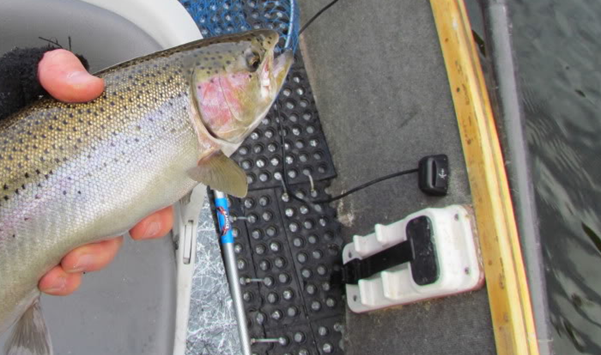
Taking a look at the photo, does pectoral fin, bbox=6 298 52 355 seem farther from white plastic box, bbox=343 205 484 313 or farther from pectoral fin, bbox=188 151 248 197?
white plastic box, bbox=343 205 484 313

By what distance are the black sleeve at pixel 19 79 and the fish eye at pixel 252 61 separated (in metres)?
0.36

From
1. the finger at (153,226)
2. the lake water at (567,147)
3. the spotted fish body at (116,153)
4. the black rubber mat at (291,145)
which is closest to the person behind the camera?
the spotted fish body at (116,153)

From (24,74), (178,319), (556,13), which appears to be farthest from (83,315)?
(556,13)

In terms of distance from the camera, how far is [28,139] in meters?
0.97

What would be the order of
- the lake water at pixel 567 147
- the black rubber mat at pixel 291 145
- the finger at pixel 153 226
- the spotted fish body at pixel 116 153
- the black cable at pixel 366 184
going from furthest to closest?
the lake water at pixel 567 147, the black rubber mat at pixel 291 145, the black cable at pixel 366 184, the finger at pixel 153 226, the spotted fish body at pixel 116 153

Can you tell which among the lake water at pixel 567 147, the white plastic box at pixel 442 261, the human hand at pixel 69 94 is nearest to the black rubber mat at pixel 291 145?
the white plastic box at pixel 442 261

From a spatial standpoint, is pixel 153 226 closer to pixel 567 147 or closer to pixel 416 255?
pixel 416 255

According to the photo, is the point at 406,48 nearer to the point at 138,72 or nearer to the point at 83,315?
the point at 138,72

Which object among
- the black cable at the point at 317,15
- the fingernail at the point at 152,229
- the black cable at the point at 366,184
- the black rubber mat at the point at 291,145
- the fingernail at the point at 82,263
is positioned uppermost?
the black cable at the point at 317,15

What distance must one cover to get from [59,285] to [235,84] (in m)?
0.47

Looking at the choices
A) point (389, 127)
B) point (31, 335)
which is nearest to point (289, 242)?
point (389, 127)

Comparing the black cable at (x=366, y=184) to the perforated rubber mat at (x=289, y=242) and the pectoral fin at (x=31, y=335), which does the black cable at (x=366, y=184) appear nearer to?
the perforated rubber mat at (x=289, y=242)

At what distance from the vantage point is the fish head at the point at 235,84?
1.04 m

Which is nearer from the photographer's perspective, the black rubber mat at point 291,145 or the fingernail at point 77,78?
the fingernail at point 77,78
